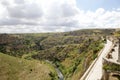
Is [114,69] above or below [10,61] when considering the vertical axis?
above

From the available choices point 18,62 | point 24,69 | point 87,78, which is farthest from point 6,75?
point 87,78

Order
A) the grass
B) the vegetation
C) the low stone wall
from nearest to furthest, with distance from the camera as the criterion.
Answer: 1. the low stone wall
2. the vegetation
3. the grass

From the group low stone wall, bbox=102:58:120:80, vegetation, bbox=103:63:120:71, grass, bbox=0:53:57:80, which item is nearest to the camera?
low stone wall, bbox=102:58:120:80

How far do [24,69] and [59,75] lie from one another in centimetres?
2757

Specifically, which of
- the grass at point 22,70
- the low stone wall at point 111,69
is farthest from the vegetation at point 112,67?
the grass at point 22,70

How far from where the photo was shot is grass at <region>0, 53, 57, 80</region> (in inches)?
5753

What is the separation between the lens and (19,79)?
5699 inches

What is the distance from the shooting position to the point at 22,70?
161 meters

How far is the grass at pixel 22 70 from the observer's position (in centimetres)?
14612

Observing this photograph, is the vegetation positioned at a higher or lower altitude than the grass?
higher

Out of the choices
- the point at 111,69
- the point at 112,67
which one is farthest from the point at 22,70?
the point at 111,69

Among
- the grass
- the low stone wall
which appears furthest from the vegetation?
the grass

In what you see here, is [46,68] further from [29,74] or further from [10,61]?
[10,61]

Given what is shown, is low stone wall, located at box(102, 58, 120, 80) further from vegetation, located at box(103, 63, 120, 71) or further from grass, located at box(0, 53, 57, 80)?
grass, located at box(0, 53, 57, 80)
